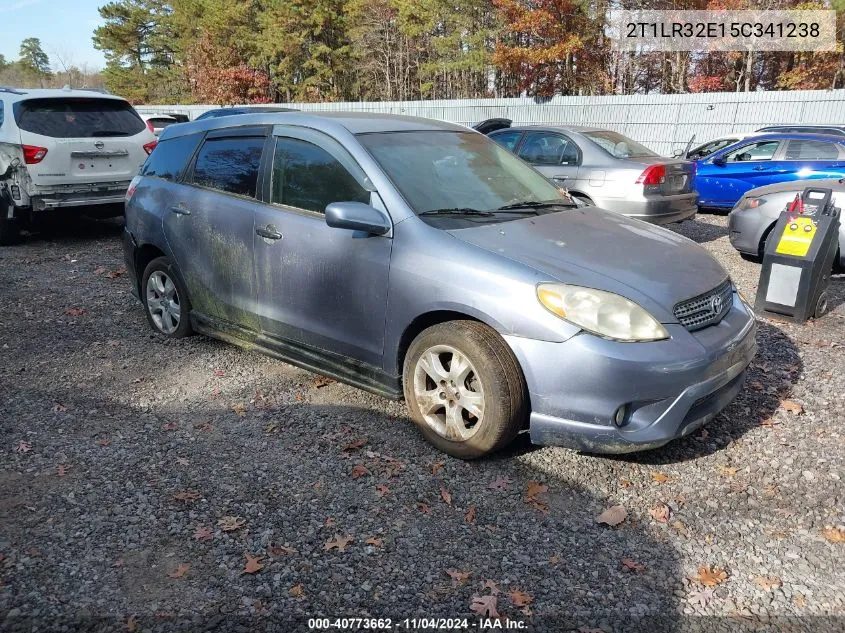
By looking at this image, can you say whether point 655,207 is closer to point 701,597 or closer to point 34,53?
point 701,597

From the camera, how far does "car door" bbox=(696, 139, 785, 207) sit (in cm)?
1071

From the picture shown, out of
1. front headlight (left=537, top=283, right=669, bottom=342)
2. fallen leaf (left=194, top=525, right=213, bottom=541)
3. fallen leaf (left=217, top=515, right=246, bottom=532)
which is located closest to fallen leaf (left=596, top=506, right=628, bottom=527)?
front headlight (left=537, top=283, right=669, bottom=342)

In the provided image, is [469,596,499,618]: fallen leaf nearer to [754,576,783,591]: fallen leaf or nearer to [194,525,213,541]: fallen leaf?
[754,576,783,591]: fallen leaf

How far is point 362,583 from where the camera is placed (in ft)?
8.70

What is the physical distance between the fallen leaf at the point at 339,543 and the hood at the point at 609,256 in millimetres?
1546

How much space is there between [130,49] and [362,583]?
213ft

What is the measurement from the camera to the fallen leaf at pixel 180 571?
2.68 meters

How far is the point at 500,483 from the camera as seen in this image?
10.9 ft

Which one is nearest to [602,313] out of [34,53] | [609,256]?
[609,256]

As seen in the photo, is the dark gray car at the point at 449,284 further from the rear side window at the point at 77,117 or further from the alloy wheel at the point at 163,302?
the rear side window at the point at 77,117

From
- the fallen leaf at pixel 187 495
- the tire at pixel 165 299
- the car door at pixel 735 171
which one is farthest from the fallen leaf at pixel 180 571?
the car door at pixel 735 171

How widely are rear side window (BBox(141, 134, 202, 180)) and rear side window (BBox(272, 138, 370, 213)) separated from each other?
1.11 m

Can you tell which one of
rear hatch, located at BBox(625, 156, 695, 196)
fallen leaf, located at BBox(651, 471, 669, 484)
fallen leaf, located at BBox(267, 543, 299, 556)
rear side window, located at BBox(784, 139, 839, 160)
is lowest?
fallen leaf, located at BBox(651, 471, 669, 484)

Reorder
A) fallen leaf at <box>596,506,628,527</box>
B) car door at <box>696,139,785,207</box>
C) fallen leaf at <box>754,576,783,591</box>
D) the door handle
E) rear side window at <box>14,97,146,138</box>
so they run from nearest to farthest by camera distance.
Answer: fallen leaf at <box>754,576,783,591</box>
fallen leaf at <box>596,506,628,527</box>
the door handle
rear side window at <box>14,97,146,138</box>
car door at <box>696,139,785,207</box>
